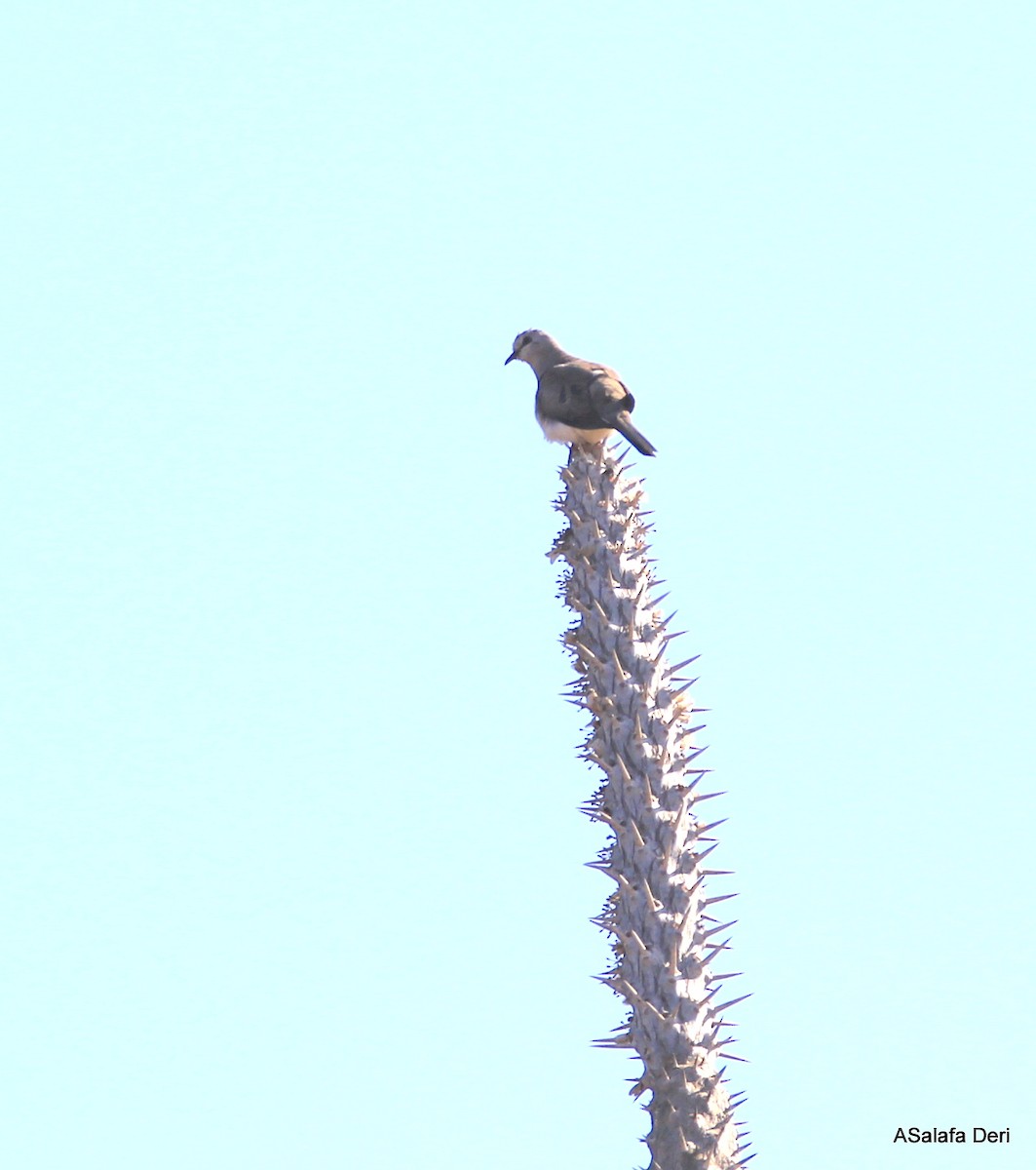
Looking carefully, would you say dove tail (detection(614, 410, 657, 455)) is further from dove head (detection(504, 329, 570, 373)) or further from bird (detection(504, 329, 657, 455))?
dove head (detection(504, 329, 570, 373))

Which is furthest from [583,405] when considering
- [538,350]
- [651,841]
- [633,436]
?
[651,841]

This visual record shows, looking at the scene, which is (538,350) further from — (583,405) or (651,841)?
(651,841)

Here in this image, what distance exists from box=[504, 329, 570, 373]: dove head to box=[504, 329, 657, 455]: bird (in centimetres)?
16

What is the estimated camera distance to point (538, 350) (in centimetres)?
1493

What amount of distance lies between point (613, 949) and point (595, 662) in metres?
1.69

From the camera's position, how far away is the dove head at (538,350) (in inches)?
576

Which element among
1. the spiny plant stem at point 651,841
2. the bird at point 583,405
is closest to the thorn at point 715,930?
the spiny plant stem at point 651,841

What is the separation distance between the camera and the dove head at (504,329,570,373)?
1462 centimetres

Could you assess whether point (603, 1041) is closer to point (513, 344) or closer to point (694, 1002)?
point (694, 1002)

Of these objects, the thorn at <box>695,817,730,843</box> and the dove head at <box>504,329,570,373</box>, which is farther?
the dove head at <box>504,329,570,373</box>

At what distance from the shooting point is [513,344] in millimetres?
15672

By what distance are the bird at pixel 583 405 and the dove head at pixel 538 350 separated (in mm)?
156

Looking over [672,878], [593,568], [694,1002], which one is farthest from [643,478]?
[694,1002]

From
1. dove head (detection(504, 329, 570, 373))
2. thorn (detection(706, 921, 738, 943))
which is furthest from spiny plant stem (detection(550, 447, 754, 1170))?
dove head (detection(504, 329, 570, 373))
